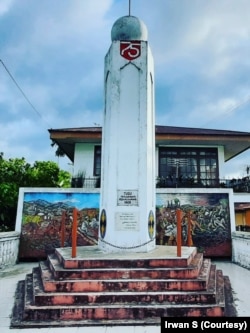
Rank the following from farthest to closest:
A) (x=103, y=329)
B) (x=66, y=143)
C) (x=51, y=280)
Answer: (x=66, y=143) → (x=51, y=280) → (x=103, y=329)

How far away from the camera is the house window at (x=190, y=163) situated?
14703 mm

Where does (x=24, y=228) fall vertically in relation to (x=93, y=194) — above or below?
below

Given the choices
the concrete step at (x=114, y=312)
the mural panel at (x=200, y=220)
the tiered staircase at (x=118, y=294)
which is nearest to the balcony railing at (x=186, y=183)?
the mural panel at (x=200, y=220)

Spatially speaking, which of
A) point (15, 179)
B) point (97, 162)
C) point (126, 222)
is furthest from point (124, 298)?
point (15, 179)

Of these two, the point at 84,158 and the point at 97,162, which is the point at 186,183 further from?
the point at 84,158

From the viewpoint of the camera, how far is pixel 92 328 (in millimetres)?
4125

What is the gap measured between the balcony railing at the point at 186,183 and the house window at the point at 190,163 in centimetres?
36

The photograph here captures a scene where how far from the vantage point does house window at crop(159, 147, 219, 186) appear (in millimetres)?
14703

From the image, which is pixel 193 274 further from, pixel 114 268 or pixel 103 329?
pixel 103 329

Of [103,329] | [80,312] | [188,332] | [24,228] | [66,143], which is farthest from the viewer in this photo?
[66,143]

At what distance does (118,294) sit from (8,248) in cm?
658

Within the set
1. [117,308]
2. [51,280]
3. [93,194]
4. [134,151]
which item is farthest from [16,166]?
[117,308]

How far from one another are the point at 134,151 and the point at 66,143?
8.47 metres

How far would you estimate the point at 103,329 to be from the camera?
410 centimetres
